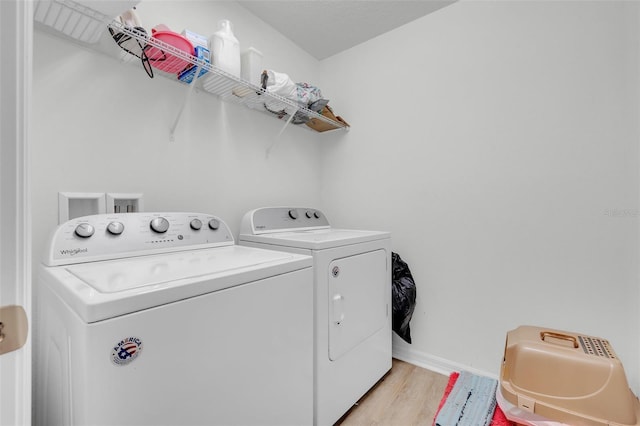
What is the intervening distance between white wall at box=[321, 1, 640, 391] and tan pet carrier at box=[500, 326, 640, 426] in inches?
18.2

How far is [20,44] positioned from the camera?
20.5 inches

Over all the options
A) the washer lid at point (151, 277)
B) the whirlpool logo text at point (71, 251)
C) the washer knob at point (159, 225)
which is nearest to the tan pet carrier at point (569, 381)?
the washer lid at point (151, 277)

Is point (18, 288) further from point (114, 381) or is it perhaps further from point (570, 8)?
point (570, 8)

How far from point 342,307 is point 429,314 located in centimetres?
89

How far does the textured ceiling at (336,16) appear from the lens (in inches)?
76.0

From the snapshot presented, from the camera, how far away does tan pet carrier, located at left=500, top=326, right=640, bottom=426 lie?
1.03 m

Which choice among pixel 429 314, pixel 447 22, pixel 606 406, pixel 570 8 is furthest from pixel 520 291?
pixel 447 22

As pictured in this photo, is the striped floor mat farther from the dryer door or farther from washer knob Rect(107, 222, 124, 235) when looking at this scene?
washer knob Rect(107, 222, 124, 235)

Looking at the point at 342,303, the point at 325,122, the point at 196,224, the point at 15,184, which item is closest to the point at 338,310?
the point at 342,303

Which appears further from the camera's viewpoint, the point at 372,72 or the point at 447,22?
the point at 372,72

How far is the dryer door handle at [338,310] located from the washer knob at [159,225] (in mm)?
851

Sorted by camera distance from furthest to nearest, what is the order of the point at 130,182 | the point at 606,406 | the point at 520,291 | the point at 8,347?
the point at 520,291 < the point at 130,182 < the point at 606,406 < the point at 8,347

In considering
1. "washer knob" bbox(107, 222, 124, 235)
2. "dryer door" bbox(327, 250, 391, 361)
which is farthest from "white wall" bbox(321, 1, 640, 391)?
"washer knob" bbox(107, 222, 124, 235)

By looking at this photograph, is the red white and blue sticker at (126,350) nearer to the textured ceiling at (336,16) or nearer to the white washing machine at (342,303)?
the white washing machine at (342,303)
